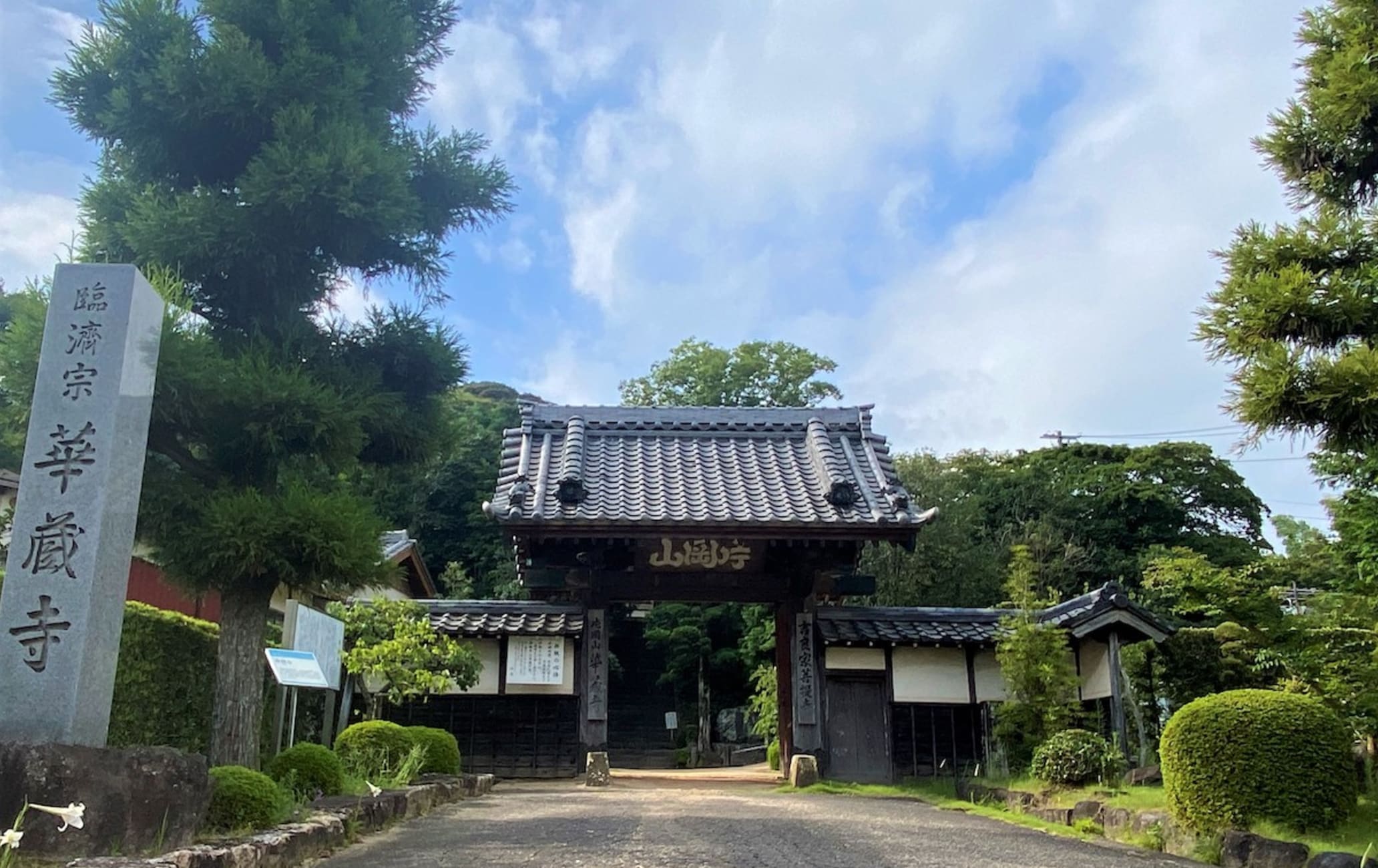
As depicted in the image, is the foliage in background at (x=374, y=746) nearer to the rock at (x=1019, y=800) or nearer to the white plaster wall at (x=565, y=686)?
the white plaster wall at (x=565, y=686)

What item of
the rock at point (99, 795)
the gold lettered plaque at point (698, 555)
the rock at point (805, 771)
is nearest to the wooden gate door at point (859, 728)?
the rock at point (805, 771)

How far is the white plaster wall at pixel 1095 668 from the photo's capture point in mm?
14617

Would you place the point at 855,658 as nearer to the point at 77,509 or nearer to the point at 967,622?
the point at 967,622

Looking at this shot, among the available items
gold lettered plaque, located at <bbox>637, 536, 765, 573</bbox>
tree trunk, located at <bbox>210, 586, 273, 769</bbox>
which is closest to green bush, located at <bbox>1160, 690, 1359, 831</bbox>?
tree trunk, located at <bbox>210, 586, 273, 769</bbox>

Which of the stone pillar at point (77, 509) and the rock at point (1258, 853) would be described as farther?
the rock at point (1258, 853)

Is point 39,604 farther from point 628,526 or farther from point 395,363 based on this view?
point 628,526

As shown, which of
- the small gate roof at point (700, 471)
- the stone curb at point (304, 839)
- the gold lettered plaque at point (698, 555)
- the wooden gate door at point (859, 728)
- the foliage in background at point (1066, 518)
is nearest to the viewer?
the stone curb at point (304, 839)

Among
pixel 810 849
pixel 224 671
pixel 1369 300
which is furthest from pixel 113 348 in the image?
pixel 1369 300

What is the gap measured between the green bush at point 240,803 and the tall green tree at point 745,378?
27.7 meters

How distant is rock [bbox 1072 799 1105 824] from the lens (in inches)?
328

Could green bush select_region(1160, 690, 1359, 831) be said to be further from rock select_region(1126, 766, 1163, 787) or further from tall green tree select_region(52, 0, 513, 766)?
tall green tree select_region(52, 0, 513, 766)

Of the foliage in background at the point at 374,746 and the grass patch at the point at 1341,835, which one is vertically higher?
the foliage in background at the point at 374,746

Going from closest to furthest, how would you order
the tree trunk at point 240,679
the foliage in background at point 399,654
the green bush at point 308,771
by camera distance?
1. the green bush at point 308,771
2. the tree trunk at point 240,679
3. the foliage in background at point 399,654

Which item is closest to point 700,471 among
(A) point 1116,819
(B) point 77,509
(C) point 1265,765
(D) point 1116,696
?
(D) point 1116,696
